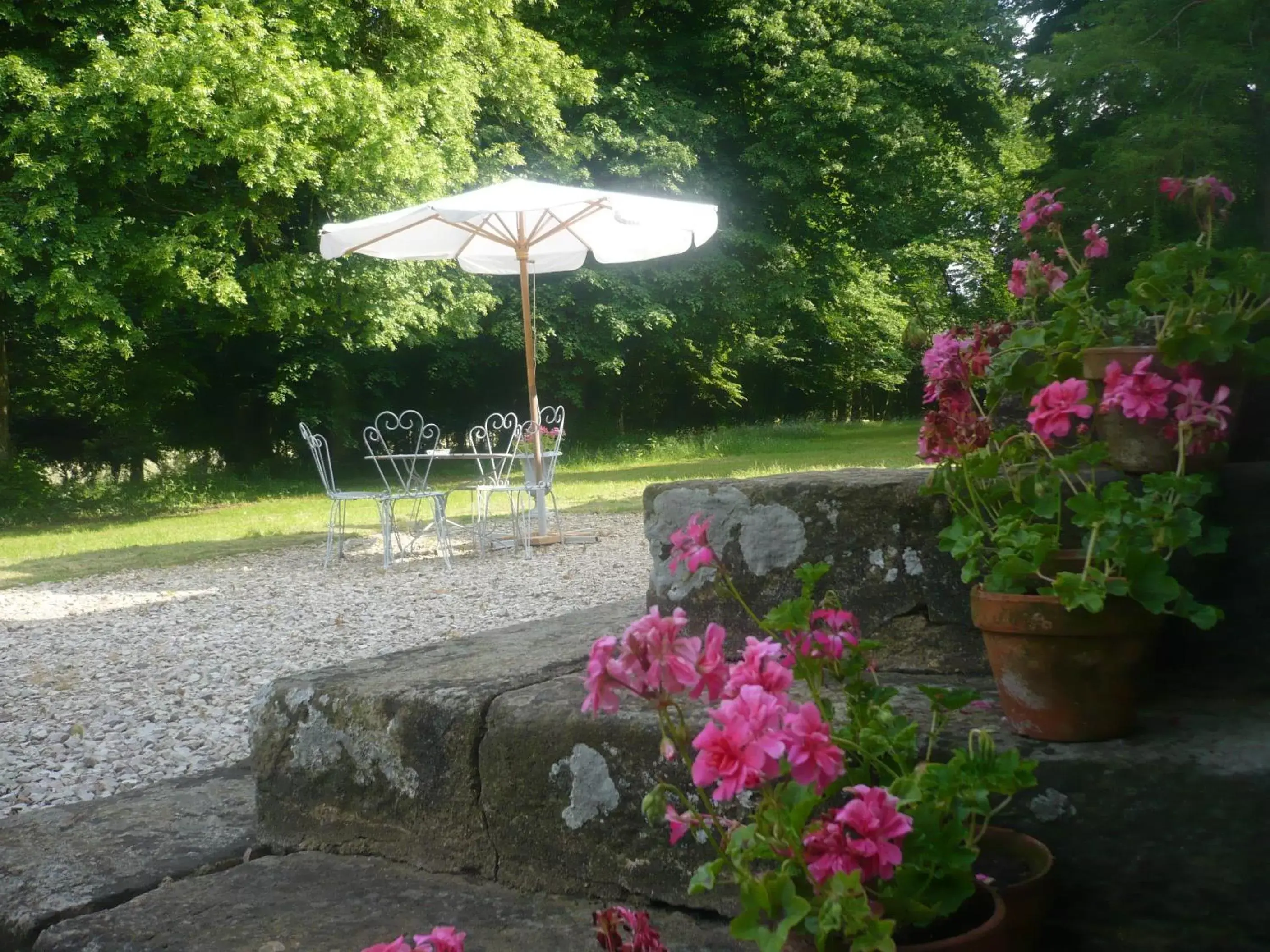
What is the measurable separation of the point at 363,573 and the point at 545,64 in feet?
36.7

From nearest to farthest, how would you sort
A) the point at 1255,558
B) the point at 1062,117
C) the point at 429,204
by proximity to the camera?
the point at 1255,558 < the point at 429,204 < the point at 1062,117

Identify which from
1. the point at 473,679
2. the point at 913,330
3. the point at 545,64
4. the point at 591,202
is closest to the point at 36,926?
the point at 473,679

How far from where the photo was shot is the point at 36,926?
1.67 m

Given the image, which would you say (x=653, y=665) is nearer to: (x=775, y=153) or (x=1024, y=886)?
(x=1024, y=886)

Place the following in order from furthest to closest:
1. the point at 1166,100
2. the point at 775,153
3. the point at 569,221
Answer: the point at 775,153, the point at 569,221, the point at 1166,100

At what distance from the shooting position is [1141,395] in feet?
5.04

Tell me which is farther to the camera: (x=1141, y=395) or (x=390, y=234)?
(x=390, y=234)

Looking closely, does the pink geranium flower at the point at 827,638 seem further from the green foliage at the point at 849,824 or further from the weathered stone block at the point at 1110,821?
the weathered stone block at the point at 1110,821

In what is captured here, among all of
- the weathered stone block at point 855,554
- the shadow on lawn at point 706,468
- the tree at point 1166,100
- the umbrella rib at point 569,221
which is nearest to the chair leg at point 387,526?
the umbrella rib at point 569,221

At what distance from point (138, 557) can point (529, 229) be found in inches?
162

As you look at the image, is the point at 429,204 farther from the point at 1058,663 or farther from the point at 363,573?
the point at 1058,663

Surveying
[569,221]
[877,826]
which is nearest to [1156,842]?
[877,826]

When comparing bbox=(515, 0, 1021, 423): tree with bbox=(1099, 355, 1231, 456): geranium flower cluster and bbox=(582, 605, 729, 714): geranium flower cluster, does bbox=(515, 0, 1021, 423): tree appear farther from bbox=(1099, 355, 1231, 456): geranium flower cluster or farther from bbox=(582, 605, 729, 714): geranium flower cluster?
bbox=(582, 605, 729, 714): geranium flower cluster

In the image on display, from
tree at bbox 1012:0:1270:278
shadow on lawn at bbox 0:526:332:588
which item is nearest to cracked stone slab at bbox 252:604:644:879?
tree at bbox 1012:0:1270:278
